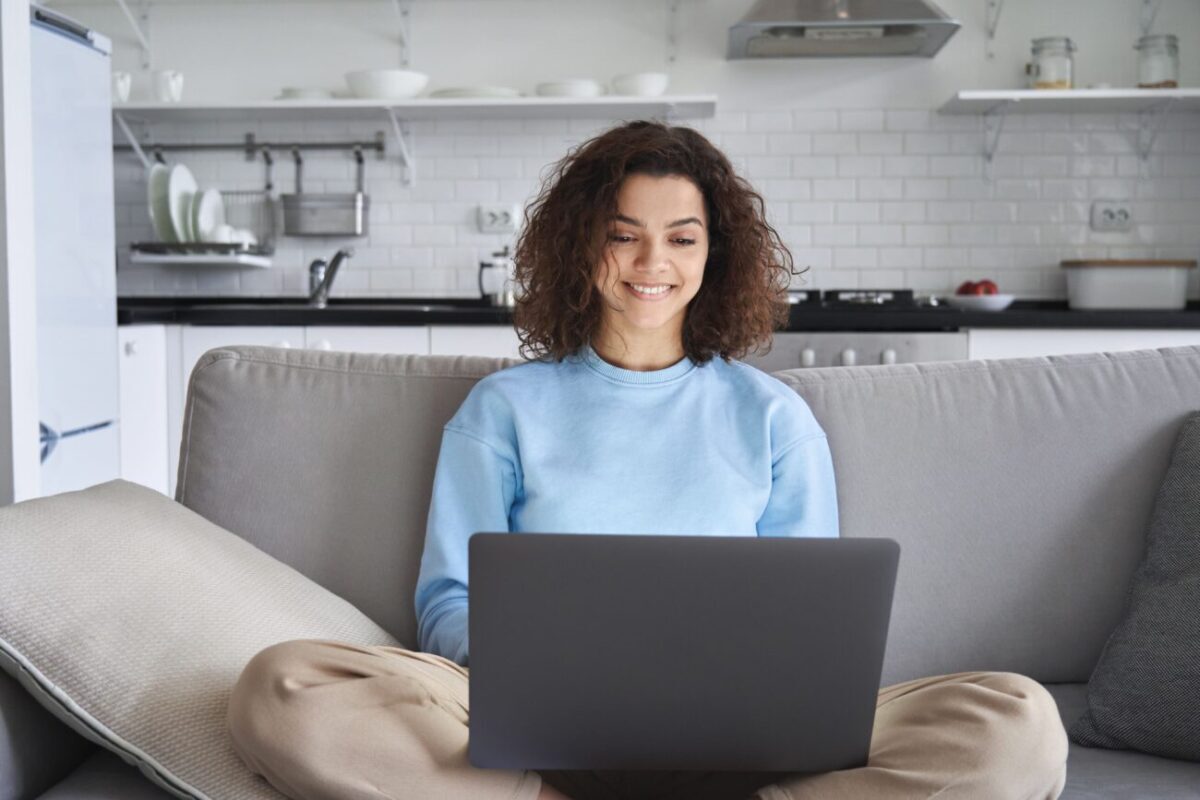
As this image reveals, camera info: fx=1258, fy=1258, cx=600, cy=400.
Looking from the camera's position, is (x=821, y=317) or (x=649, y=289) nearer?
(x=649, y=289)

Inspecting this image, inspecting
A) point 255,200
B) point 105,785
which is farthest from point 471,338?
point 105,785

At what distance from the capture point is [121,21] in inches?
184

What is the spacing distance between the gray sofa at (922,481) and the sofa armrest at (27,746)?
485 mm

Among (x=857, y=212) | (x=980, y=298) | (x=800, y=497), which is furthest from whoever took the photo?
(x=857, y=212)

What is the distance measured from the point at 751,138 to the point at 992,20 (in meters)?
0.94

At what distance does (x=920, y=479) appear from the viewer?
6.20 ft

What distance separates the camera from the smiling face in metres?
1.79

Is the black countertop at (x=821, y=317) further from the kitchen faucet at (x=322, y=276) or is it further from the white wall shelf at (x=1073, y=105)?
the white wall shelf at (x=1073, y=105)

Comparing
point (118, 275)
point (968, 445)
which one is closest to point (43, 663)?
point (968, 445)

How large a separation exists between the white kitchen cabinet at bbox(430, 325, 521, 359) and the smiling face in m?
2.15

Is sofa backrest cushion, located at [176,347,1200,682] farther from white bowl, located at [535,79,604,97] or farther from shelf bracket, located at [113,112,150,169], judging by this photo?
shelf bracket, located at [113,112,150,169]

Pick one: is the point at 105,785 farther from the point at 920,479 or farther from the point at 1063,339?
the point at 1063,339

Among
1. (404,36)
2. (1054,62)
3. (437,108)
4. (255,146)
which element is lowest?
(255,146)

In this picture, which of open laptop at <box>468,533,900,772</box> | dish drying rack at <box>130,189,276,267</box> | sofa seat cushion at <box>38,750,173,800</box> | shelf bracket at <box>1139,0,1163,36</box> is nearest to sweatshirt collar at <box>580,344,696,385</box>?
open laptop at <box>468,533,900,772</box>
